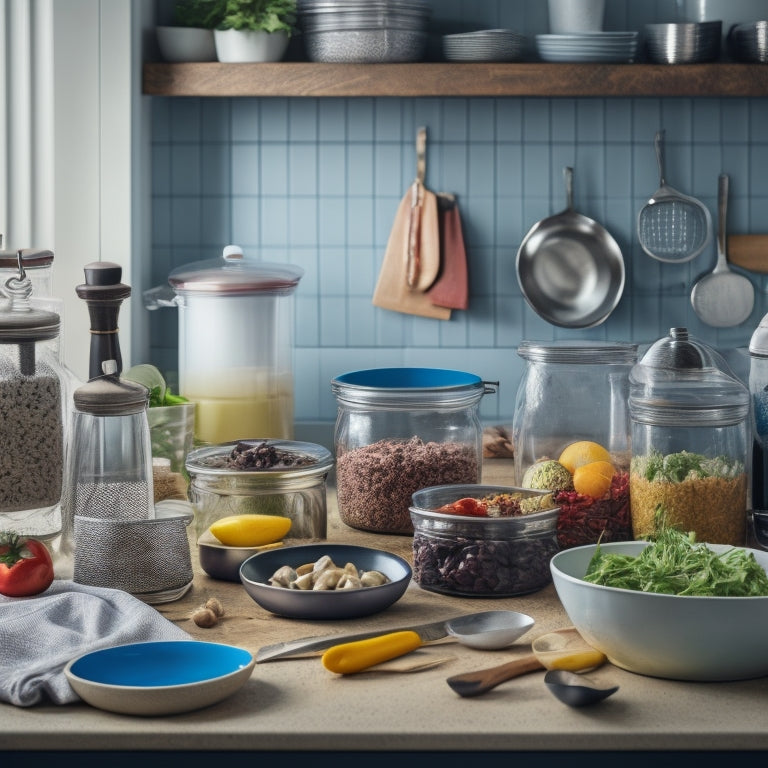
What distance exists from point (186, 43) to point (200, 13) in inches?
3.0

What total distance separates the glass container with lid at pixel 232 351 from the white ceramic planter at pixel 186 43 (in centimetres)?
58

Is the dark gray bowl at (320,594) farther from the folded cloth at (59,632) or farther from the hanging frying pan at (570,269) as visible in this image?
the hanging frying pan at (570,269)

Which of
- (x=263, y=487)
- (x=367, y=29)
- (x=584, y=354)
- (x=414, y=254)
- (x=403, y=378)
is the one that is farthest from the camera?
(x=414, y=254)

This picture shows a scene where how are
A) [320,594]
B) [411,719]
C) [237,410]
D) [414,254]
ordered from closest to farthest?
[411,719]
[320,594]
[237,410]
[414,254]

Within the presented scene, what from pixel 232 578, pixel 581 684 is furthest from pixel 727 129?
pixel 581 684

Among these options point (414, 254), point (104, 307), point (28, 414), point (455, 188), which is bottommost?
point (28, 414)

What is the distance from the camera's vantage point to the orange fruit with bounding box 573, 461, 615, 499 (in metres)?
1.48

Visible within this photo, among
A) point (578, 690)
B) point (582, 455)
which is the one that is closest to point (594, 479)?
point (582, 455)

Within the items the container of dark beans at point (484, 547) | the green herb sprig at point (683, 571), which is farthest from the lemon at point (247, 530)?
the green herb sprig at point (683, 571)

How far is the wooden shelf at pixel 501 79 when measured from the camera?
2.41m

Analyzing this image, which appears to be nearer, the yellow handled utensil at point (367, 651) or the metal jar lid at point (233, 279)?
the yellow handled utensil at point (367, 651)

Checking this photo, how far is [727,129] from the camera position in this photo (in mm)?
2648

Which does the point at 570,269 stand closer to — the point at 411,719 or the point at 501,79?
the point at 501,79

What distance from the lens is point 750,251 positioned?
265 centimetres
